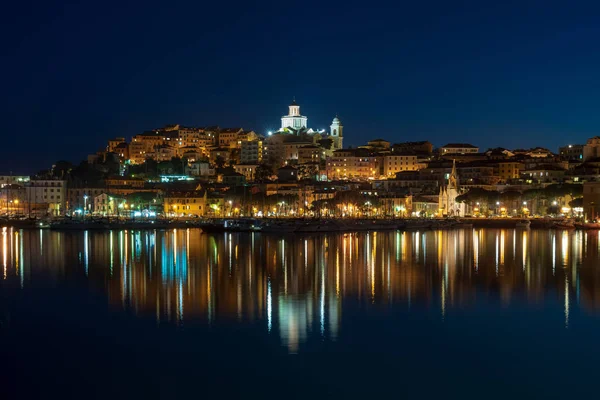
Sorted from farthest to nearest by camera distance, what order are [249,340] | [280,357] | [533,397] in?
[249,340], [280,357], [533,397]

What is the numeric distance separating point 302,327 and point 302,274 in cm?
610

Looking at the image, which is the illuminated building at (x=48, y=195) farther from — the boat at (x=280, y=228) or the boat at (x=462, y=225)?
the boat at (x=462, y=225)

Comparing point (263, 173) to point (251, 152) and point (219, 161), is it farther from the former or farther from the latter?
point (219, 161)

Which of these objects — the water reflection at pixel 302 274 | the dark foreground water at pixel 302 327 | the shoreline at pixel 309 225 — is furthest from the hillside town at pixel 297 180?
the dark foreground water at pixel 302 327

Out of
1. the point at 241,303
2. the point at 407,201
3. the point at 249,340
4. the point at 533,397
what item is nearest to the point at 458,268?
the point at 241,303

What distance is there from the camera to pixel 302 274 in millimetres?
17312

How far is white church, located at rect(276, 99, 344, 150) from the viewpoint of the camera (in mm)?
70125

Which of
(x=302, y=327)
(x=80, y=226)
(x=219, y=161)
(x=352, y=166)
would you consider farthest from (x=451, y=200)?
(x=302, y=327)

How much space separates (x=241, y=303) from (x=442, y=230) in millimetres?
23686

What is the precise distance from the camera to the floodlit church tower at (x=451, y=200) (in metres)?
46.2

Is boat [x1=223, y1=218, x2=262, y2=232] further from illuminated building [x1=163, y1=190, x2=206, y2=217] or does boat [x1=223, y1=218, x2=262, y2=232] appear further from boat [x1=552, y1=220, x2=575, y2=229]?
boat [x1=552, y1=220, x2=575, y2=229]

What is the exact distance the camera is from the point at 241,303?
13.2m

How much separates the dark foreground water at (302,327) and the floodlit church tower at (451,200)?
2531 centimetres

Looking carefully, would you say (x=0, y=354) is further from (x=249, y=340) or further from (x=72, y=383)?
(x=249, y=340)
